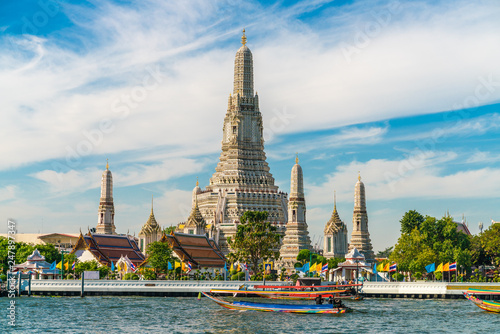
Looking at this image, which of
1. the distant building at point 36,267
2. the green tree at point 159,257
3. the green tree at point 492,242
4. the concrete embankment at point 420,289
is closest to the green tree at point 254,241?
the green tree at point 159,257

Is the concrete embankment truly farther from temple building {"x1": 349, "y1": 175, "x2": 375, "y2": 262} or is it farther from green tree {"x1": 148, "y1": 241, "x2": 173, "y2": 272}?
temple building {"x1": 349, "y1": 175, "x2": 375, "y2": 262}

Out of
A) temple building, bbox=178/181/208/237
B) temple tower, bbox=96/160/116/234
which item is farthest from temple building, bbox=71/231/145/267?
temple tower, bbox=96/160/116/234

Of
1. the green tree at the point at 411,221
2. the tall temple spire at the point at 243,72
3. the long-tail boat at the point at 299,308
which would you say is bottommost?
the long-tail boat at the point at 299,308

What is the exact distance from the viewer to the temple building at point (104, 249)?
4094 inches

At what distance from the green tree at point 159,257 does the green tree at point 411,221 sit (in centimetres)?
3010

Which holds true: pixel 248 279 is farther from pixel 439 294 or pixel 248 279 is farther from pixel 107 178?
pixel 107 178

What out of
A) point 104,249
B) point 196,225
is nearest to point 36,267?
point 104,249

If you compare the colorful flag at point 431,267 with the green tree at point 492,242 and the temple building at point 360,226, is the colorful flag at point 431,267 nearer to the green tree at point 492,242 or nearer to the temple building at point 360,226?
the green tree at point 492,242

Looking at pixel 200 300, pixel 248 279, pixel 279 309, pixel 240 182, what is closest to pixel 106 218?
pixel 240 182

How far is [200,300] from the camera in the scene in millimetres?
79500

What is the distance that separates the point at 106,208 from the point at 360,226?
136 ft

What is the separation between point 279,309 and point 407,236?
3515cm

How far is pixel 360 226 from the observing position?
128 metres

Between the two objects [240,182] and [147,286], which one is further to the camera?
[240,182]
